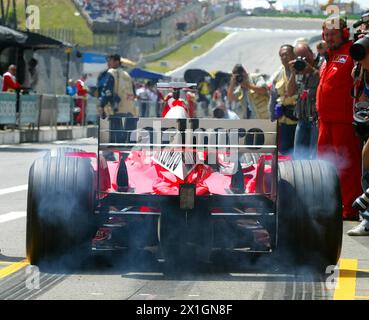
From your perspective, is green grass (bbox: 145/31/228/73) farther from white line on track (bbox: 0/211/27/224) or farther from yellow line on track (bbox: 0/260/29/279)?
yellow line on track (bbox: 0/260/29/279)

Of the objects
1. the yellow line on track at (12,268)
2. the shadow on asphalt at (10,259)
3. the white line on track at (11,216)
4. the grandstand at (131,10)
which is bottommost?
the white line on track at (11,216)

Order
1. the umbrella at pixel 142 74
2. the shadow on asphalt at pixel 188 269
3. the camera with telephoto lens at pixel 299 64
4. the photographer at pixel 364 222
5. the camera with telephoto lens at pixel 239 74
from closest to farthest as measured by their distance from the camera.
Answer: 1. the shadow on asphalt at pixel 188 269
2. the photographer at pixel 364 222
3. the camera with telephoto lens at pixel 299 64
4. the camera with telephoto lens at pixel 239 74
5. the umbrella at pixel 142 74

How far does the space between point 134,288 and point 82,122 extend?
91.3ft

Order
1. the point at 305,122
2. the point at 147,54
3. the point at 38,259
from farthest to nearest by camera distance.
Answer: the point at 147,54, the point at 305,122, the point at 38,259

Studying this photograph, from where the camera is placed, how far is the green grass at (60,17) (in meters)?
44.3

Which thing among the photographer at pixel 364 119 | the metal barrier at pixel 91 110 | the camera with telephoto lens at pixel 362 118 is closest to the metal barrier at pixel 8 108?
the metal barrier at pixel 91 110

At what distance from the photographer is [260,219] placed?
8266mm

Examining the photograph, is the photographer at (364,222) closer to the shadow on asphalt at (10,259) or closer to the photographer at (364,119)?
the photographer at (364,119)

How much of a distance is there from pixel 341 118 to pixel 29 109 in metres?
16.9

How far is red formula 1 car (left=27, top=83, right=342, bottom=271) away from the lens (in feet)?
26.8

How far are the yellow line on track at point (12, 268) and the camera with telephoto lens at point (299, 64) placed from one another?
18.7 feet

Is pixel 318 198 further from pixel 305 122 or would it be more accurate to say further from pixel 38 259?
pixel 305 122

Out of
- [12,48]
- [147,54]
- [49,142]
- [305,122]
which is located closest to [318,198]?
[305,122]
